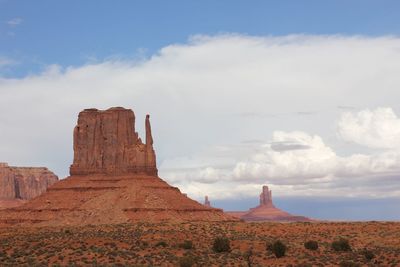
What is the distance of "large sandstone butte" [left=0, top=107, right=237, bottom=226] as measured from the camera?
117938 mm

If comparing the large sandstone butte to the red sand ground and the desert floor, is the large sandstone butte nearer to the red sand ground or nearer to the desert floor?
the red sand ground

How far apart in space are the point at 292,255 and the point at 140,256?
48.0 ft

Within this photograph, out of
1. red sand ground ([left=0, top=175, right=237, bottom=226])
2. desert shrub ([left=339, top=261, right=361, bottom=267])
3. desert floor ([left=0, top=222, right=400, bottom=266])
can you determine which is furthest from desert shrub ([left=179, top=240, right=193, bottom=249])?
red sand ground ([left=0, top=175, right=237, bottom=226])

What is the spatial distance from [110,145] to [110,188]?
13.9m

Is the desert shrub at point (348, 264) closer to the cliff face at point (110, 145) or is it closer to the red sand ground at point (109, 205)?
the red sand ground at point (109, 205)

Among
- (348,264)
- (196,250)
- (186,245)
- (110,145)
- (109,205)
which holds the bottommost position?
(348,264)

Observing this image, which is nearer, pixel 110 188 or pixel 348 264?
pixel 348 264

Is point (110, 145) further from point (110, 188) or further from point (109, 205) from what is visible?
point (109, 205)

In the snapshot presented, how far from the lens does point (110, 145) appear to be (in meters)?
140

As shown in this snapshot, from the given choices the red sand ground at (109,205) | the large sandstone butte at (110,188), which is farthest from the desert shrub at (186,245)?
the large sandstone butte at (110,188)

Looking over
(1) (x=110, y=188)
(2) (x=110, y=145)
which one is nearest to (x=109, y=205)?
(1) (x=110, y=188)

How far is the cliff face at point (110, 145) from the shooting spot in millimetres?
137000

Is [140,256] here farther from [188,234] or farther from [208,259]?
[188,234]

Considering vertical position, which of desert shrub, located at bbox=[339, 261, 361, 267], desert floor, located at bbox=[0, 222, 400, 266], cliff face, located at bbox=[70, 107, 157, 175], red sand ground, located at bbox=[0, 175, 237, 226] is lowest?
desert shrub, located at bbox=[339, 261, 361, 267]
